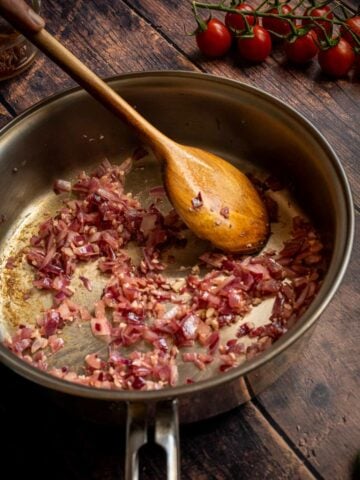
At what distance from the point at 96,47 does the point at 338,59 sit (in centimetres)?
66

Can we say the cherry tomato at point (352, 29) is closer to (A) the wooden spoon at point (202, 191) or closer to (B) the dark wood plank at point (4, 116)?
(A) the wooden spoon at point (202, 191)


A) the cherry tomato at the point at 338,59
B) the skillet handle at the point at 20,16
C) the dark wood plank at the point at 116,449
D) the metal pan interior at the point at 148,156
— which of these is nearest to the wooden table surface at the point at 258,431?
the dark wood plank at the point at 116,449

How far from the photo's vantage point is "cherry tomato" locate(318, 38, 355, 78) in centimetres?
181

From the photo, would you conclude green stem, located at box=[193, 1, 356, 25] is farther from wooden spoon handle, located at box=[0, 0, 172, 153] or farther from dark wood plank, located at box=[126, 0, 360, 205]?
wooden spoon handle, located at box=[0, 0, 172, 153]

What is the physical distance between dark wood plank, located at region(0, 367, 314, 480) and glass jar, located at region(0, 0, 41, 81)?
36.0 inches

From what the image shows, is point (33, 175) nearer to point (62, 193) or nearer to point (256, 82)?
point (62, 193)

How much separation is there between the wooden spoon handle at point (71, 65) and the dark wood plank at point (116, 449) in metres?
0.58

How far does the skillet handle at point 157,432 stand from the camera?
1090mm

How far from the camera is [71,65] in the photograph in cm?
143

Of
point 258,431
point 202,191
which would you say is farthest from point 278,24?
point 258,431

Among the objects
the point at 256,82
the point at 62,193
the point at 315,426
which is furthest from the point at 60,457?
the point at 256,82

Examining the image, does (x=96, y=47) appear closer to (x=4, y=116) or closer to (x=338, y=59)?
(x=4, y=116)

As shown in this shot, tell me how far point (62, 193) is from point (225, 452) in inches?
28.9

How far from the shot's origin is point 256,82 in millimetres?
1872
